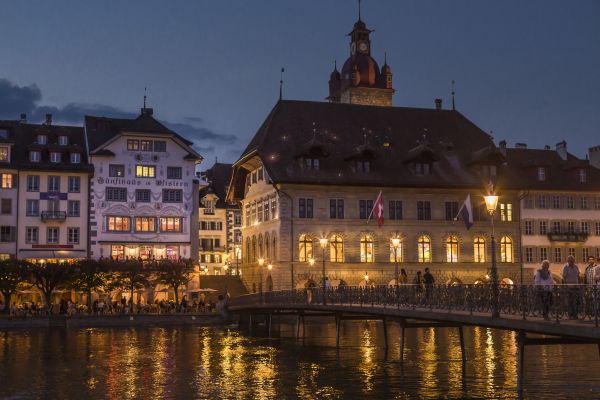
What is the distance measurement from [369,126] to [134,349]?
3934 centimetres

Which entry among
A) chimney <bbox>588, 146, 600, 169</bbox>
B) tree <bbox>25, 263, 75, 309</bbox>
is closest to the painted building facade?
tree <bbox>25, 263, 75, 309</bbox>

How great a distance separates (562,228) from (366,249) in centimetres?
1791

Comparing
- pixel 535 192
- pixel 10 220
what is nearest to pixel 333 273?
pixel 535 192

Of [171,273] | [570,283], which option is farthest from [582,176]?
[570,283]

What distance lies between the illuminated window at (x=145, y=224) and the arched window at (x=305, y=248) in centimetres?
1385

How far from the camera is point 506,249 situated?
79375 mm

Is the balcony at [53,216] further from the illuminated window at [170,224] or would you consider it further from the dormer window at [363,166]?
the dormer window at [363,166]

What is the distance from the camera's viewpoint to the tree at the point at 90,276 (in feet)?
230

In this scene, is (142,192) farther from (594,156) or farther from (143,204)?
(594,156)

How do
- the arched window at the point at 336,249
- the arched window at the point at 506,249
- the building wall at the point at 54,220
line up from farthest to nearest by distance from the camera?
the arched window at the point at 506,249 < the building wall at the point at 54,220 < the arched window at the point at 336,249

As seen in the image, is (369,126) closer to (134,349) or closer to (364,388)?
(134,349)

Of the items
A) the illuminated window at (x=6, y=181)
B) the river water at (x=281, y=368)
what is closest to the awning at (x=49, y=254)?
the illuminated window at (x=6, y=181)

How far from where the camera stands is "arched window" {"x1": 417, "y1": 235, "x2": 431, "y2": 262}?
76.9 m

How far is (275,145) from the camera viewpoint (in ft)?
251
